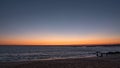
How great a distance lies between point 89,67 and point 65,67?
286 cm

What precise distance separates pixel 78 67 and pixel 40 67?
4.60 meters

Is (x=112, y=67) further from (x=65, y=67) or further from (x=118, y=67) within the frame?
(x=65, y=67)

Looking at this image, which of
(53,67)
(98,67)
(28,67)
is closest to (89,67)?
(98,67)

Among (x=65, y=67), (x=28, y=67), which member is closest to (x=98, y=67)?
(x=65, y=67)

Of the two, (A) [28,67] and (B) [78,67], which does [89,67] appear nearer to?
(B) [78,67]

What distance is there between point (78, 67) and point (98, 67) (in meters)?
2.36

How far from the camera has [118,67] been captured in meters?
19.8

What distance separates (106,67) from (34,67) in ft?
28.3

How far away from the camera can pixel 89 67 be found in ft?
64.3

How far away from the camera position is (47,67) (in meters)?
20.5

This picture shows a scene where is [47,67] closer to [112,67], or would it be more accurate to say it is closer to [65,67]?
[65,67]

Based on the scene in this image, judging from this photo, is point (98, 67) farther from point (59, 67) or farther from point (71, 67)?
point (59, 67)

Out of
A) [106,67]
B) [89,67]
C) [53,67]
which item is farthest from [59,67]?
[106,67]

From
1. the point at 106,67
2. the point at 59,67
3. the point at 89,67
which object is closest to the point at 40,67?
the point at 59,67
